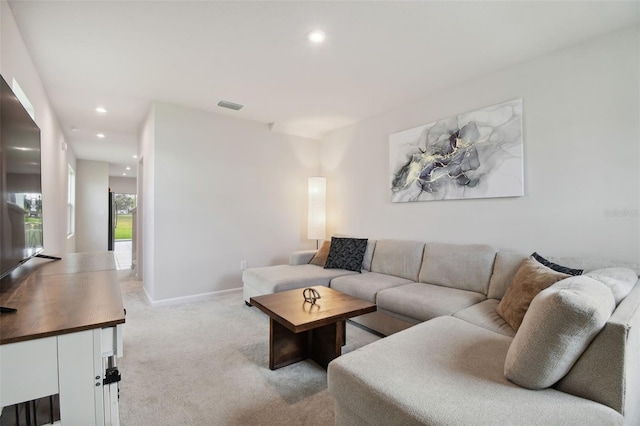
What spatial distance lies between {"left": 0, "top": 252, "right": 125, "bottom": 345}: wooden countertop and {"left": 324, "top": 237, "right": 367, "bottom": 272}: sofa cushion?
225 centimetres

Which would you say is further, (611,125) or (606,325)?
(611,125)

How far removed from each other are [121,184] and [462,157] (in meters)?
10.5

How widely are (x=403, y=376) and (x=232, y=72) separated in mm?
2729

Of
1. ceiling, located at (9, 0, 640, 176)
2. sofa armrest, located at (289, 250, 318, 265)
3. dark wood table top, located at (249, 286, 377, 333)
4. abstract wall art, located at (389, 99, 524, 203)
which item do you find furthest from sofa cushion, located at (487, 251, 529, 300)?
sofa armrest, located at (289, 250, 318, 265)

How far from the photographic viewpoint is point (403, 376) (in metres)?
1.23

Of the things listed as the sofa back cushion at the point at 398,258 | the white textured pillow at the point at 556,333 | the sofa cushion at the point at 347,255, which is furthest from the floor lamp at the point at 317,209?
the white textured pillow at the point at 556,333

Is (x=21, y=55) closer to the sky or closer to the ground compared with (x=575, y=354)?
closer to the sky

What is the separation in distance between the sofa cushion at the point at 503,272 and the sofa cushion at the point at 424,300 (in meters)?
0.11

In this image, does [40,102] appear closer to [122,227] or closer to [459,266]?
[459,266]

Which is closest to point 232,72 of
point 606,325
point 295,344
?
point 295,344

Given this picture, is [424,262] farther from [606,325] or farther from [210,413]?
[210,413]

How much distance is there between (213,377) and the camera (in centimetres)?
201

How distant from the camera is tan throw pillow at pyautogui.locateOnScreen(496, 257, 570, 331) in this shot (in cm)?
176

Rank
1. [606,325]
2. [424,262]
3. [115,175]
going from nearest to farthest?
[606,325] → [424,262] → [115,175]
